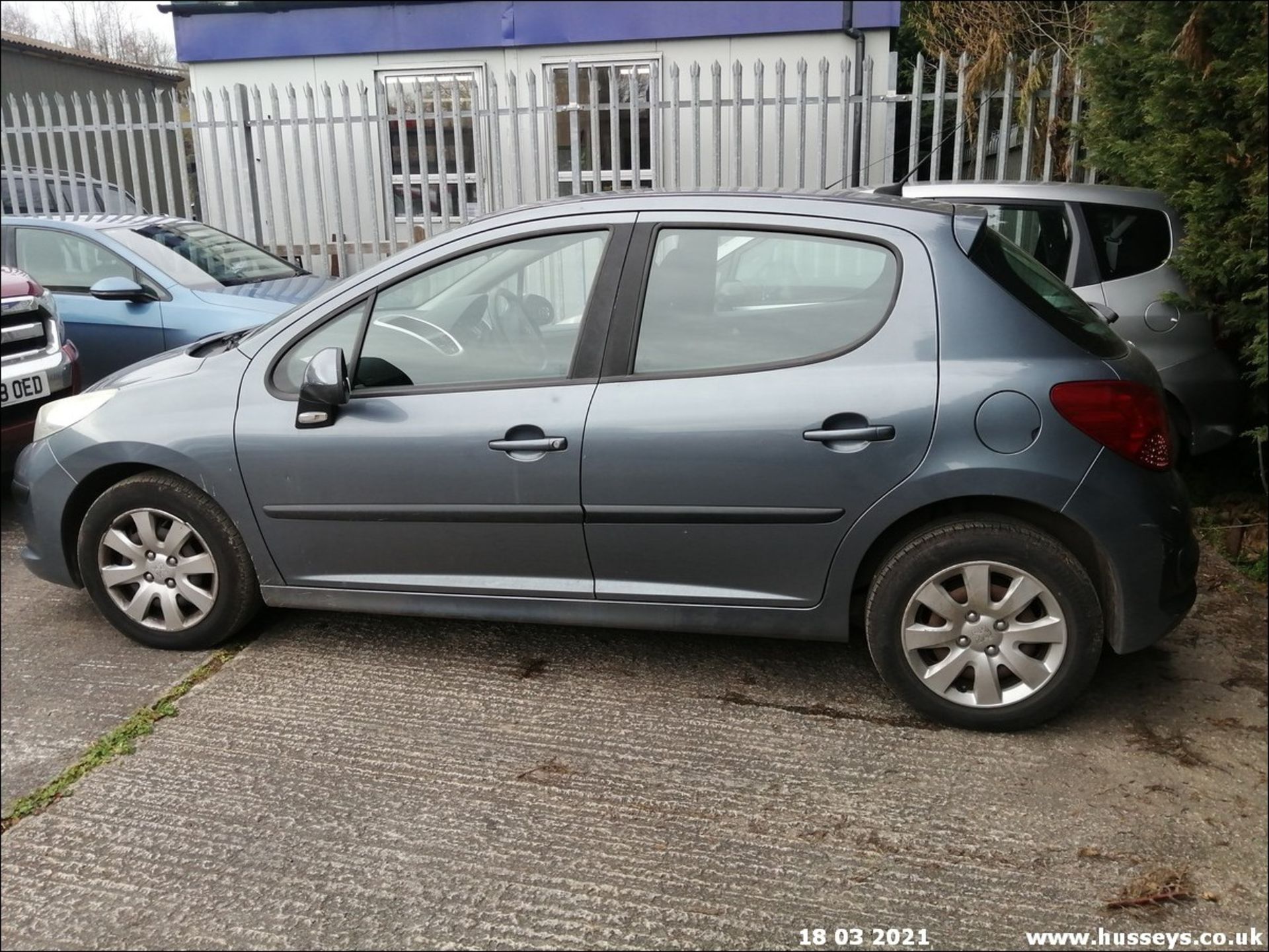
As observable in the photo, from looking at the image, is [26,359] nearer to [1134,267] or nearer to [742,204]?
[742,204]

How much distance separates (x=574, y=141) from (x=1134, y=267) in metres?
4.99

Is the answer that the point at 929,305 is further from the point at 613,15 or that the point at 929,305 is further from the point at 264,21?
the point at 264,21

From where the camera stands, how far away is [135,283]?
6805 mm

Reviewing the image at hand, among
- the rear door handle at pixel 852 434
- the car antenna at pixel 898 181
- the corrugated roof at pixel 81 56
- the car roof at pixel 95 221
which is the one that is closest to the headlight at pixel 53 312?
the car roof at pixel 95 221

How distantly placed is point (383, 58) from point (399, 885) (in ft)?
41.1

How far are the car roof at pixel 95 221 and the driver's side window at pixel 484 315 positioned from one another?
4526mm

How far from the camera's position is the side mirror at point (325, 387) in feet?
11.5

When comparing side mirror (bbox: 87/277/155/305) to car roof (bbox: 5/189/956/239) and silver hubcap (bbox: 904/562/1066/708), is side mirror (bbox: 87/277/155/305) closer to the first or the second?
car roof (bbox: 5/189/956/239)

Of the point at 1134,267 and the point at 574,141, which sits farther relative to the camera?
the point at 574,141

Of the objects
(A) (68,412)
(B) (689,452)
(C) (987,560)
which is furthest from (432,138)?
(C) (987,560)

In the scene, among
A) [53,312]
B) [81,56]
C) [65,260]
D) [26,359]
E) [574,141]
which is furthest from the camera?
[81,56]

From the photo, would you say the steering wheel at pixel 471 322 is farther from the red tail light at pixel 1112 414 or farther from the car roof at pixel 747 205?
the red tail light at pixel 1112 414

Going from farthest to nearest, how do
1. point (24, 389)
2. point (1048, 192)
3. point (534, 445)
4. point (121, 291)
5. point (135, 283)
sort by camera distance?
1. point (135, 283)
2. point (121, 291)
3. point (24, 389)
4. point (1048, 192)
5. point (534, 445)

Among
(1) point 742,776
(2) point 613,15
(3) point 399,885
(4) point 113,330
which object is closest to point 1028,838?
(1) point 742,776
